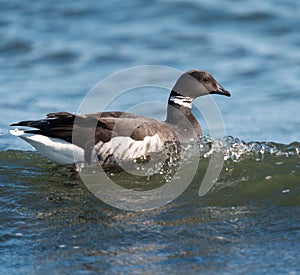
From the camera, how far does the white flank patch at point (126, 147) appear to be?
26.2 ft

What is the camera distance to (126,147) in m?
8.02

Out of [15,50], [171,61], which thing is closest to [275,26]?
[171,61]

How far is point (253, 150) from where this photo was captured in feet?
27.0

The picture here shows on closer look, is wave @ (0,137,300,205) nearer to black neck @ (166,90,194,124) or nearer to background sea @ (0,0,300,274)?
background sea @ (0,0,300,274)

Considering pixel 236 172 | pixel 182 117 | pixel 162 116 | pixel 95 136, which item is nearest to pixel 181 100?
pixel 182 117

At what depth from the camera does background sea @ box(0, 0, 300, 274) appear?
214 inches

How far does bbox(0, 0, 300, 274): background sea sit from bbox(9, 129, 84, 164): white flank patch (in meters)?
0.16

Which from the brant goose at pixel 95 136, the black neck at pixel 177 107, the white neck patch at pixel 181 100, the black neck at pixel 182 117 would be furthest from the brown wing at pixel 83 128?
the white neck patch at pixel 181 100

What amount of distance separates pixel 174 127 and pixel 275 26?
535cm

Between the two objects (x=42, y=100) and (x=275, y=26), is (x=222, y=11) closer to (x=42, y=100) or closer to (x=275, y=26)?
(x=275, y=26)

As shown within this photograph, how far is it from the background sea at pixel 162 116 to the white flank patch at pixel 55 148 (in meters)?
0.16

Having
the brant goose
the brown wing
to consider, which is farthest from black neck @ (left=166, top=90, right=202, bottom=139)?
the brown wing

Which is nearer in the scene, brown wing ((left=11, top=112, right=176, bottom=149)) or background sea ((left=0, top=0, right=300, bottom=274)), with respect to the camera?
background sea ((left=0, top=0, right=300, bottom=274))

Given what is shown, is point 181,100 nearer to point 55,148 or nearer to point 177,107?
point 177,107
